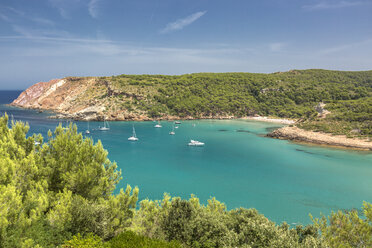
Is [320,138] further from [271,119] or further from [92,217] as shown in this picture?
[92,217]

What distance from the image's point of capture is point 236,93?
114312 millimetres

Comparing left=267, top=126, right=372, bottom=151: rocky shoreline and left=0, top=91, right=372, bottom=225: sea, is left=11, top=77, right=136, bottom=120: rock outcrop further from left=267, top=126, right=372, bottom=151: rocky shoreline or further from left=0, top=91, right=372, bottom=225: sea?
left=267, top=126, right=372, bottom=151: rocky shoreline

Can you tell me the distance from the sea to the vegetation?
10220 millimetres

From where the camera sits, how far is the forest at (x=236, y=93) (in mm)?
99250

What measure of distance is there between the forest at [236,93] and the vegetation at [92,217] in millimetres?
80034

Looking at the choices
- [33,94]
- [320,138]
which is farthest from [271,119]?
[33,94]

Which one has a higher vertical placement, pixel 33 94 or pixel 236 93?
pixel 236 93

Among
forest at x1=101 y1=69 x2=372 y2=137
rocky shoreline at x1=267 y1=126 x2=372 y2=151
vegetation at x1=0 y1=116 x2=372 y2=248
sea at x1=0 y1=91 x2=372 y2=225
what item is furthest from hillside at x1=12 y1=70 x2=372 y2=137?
vegetation at x1=0 y1=116 x2=372 y2=248

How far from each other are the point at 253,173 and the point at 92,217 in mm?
29154

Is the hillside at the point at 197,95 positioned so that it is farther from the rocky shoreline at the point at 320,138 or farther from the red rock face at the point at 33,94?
the rocky shoreline at the point at 320,138

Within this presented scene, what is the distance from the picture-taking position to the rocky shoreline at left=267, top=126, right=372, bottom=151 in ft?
168

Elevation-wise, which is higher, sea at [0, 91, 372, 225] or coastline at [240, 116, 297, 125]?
coastline at [240, 116, 297, 125]

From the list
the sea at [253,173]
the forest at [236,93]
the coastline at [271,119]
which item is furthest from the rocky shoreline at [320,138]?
the forest at [236,93]

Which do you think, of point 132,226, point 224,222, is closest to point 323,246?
point 224,222
